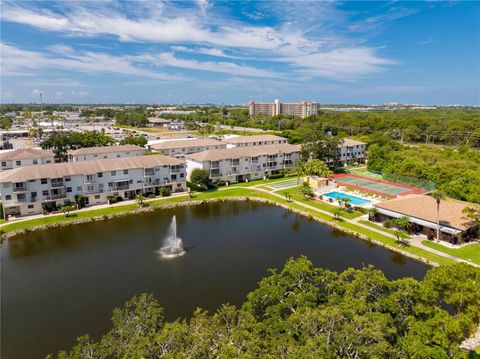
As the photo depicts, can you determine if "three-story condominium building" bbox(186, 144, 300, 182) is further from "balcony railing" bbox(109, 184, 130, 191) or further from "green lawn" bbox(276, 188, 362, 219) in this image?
"balcony railing" bbox(109, 184, 130, 191)

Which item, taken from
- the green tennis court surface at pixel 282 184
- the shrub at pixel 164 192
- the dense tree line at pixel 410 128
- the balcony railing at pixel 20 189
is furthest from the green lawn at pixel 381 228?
the dense tree line at pixel 410 128

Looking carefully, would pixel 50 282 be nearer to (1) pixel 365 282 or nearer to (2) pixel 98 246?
(2) pixel 98 246

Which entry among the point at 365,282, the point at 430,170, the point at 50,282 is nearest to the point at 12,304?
the point at 50,282

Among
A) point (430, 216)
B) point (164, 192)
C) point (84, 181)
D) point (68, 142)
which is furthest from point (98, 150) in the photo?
point (430, 216)

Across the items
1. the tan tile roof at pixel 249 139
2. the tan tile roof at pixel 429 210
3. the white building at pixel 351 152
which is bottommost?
the tan tile roof at pixel 429 210

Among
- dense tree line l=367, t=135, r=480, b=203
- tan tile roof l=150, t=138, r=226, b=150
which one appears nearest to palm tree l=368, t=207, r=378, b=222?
dense tree line l=367, t=135, r=480, b=203

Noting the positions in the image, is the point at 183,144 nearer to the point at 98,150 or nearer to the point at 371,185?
the point at 98,150

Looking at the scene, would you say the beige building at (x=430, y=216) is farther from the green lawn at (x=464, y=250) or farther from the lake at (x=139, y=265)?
the lake at (x=139, y=265)
